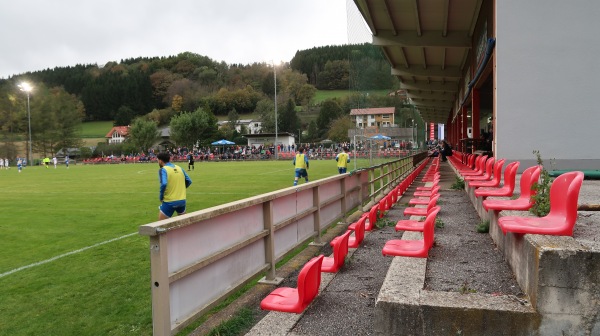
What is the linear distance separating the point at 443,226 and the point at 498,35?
514cm

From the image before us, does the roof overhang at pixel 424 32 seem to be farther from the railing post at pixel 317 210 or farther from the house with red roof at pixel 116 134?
the house with red roof at pixel 116 134

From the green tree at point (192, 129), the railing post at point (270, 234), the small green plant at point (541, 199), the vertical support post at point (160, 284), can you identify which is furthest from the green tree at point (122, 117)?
the small green plant at point (541, 199)

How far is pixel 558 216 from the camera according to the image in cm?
356

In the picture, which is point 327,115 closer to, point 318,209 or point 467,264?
point 318,209

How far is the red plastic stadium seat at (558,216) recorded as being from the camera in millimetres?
3146

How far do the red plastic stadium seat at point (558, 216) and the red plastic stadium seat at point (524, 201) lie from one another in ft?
1.74

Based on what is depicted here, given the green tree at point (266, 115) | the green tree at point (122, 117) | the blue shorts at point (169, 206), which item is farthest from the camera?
the green tree at point (122, 117)

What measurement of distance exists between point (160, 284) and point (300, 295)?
1226 millimetres

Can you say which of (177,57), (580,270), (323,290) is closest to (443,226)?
(323,290)

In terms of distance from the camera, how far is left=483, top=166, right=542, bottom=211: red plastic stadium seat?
4310 mm

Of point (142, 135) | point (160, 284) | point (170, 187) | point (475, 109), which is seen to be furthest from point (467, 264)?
point (142, 135)

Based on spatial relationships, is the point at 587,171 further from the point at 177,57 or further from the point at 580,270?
the point at 177,57

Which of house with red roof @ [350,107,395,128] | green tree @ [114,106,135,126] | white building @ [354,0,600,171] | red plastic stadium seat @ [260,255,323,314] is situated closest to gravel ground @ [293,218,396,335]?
red plastic stadium seat @ [260,255,323,314]

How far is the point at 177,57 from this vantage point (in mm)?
142000
